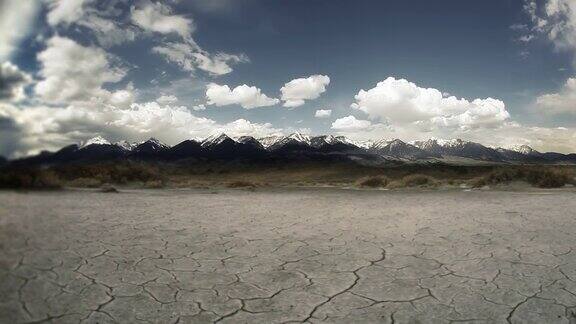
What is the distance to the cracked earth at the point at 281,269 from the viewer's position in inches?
114

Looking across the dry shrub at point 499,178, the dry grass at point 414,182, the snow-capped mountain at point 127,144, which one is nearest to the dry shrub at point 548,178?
the dry shrub at point 499,178

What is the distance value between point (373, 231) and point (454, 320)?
317 cm

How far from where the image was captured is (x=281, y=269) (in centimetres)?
403

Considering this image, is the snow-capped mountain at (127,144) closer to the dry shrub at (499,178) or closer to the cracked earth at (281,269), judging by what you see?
the cracked earth at (281,269)

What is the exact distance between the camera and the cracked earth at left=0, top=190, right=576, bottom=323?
2.90 meters

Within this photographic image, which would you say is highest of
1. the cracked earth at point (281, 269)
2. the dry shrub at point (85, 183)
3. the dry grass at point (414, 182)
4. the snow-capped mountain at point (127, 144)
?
the snow-capped mountain at point (127, 144)

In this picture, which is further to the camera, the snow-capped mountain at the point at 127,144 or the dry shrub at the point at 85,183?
the dry shrub at the point at 85,183

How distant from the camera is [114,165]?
1623 centimetres

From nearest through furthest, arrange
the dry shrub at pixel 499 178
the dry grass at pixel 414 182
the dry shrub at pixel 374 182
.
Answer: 1. the dry shrub at pixel 499 178
2. the dry grass at pixel 414 182
3. the dry shrub at pixel 374 182

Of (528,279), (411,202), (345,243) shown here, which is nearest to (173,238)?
(345,243)

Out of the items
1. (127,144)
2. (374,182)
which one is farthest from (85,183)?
(127,144)

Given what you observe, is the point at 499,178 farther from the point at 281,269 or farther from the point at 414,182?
the point at 281,269

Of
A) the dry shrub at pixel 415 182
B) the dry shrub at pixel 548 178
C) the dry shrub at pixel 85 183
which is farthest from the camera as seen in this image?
the dry shrub at pixel 415 182

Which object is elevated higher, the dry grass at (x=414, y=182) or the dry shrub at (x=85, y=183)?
the dry shrub at (x=85, y=183)
